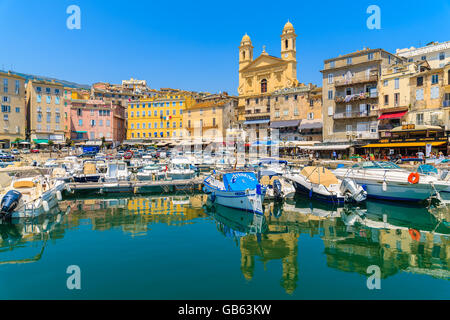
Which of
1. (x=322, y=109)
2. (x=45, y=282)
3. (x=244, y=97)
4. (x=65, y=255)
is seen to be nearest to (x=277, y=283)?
(x=45, y=282)

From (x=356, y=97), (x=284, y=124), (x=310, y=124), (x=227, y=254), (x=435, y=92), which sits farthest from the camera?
(x=284, y=124)

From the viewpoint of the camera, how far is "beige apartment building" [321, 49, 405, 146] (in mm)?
45500

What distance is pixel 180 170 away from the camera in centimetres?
2950

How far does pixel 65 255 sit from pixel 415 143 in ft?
130

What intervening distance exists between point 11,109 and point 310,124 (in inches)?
2313

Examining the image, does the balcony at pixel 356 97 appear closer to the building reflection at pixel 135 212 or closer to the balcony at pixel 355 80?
the balcony at pixel 355 80

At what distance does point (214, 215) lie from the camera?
1923 cm

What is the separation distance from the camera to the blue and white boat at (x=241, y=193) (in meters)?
18.2

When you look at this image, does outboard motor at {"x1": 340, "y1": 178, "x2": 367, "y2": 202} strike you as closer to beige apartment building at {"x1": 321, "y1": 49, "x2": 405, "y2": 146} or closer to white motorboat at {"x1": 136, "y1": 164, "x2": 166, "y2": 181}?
white motorboat at {"x1": 136, "y1": 164, "x2": 166, "y2": 181}

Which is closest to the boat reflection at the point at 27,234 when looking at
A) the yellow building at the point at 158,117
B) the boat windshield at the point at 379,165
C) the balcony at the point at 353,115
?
the boat windshield at the point at 379,165

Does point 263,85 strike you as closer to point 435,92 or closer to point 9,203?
point 435,92

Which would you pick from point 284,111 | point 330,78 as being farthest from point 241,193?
point 284,111

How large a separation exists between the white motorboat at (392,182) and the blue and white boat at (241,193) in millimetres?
8773
